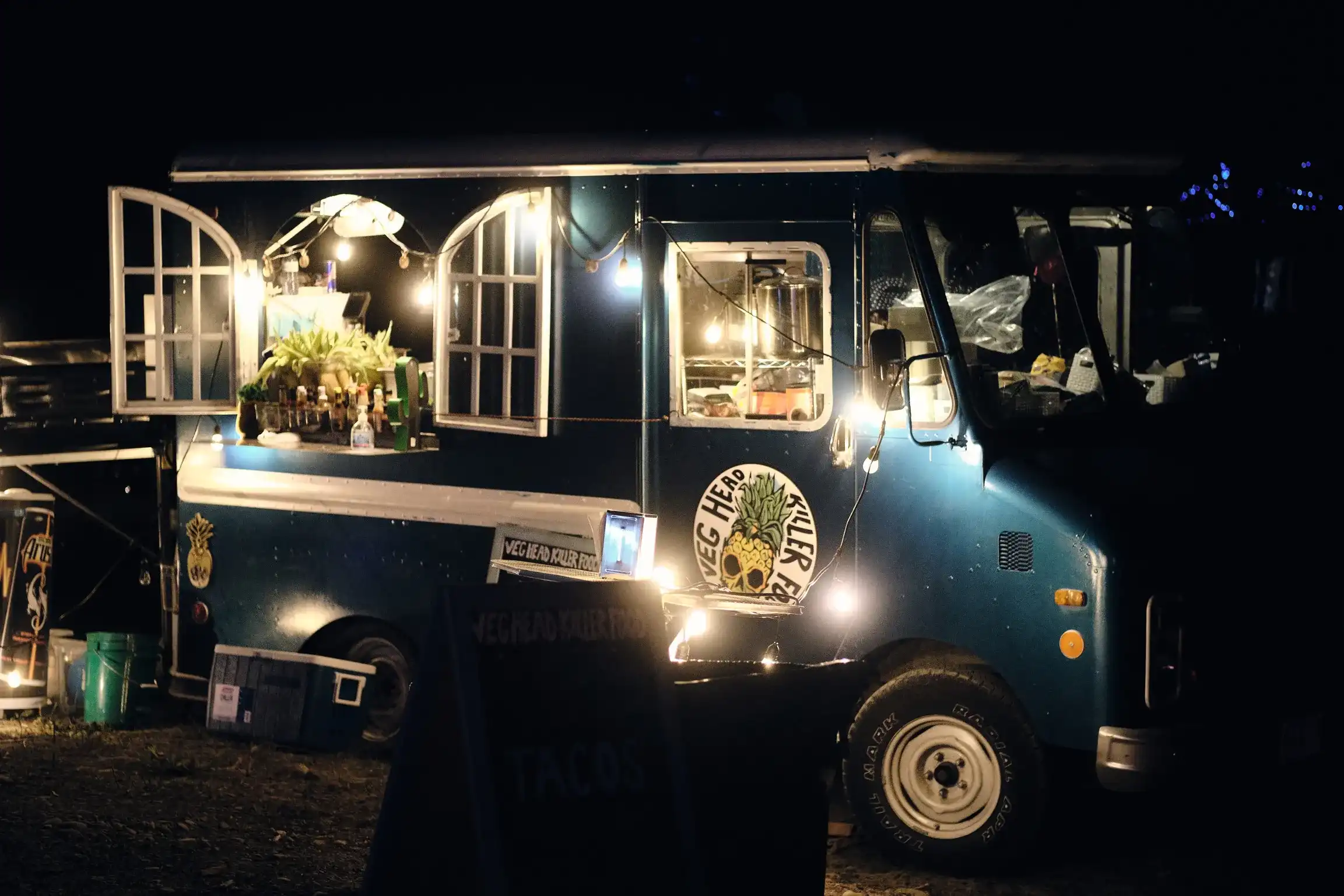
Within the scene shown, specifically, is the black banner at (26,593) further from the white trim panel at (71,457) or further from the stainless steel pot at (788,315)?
the stainless steel pot at (788,315)

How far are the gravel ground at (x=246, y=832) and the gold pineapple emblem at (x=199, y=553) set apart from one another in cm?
88

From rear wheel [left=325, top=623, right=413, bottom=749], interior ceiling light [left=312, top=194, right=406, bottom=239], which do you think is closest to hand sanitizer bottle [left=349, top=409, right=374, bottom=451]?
rear wheel [left=325, top=623, right=413, bottom=749]

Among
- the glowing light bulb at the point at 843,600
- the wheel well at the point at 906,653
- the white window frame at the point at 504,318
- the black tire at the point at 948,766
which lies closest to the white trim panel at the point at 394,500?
the white window frame at the point at 504,318

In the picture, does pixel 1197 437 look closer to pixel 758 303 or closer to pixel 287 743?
pixel 758 303

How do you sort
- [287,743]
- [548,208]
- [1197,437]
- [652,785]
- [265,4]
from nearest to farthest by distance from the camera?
[652,785] → [1197,437] → [548,208] → [287,743] → [265,4]

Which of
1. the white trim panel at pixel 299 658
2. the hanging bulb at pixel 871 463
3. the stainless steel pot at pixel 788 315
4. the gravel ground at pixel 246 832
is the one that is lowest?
the gravel ground at pixel 246 832

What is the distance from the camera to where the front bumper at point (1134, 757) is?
718 centimetres

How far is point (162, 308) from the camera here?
1002cm

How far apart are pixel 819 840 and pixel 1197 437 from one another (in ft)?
9.10

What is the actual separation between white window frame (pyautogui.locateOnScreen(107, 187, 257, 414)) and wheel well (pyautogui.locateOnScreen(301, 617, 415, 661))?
1.29 m

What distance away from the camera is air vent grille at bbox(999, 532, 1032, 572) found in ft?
24.6

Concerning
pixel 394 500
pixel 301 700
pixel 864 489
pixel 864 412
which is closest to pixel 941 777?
pixel 864 489

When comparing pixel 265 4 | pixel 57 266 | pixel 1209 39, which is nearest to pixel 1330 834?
pixel 1209 39

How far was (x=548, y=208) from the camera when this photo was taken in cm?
888
